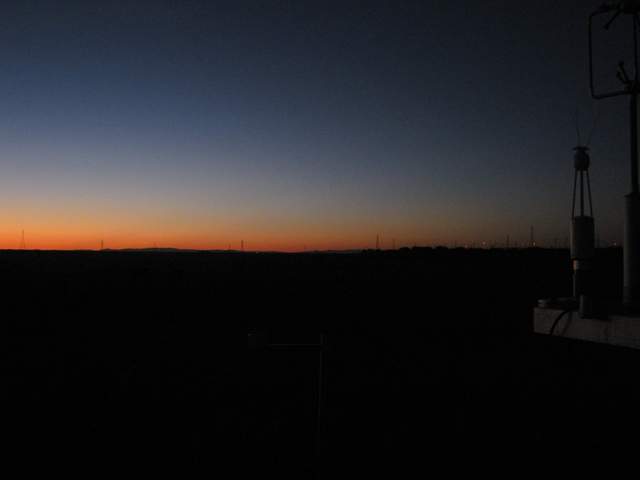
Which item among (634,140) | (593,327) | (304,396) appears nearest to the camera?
(593,327)

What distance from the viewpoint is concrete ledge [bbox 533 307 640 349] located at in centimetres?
229

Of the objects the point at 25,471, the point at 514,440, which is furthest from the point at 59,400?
the point at 514,440

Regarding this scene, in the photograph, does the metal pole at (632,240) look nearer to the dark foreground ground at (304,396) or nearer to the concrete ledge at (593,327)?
the concrete ledge at (593,327)

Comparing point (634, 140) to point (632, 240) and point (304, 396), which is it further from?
point (304, 396)

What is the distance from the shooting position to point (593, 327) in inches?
98.3

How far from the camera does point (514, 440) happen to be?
7.35 m

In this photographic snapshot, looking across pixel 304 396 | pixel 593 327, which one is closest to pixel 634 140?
pixel 593 327

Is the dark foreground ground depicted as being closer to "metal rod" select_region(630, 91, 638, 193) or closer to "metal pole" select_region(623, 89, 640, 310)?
"metal pole" select_region(623, 89, 640, 310)

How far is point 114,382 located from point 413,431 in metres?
6.01

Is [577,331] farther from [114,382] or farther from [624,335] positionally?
[114,382]

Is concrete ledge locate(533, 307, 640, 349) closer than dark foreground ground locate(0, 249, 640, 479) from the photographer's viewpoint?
Yes

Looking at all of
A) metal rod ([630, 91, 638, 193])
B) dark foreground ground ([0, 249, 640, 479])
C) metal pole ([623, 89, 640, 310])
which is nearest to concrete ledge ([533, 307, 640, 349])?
metal pole ([623, 89, 640, 310])

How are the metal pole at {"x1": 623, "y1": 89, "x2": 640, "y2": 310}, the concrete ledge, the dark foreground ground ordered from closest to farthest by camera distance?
the concrete ledge < the metal pole at {"x1": 623, "y1": 89, "x2": 640, "y2": 310} < the dark foreground ground

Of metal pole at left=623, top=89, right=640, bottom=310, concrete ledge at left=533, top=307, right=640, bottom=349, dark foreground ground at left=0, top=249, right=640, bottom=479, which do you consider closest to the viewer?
concrete ledge at left=533, top=307, right=640, bottom=349
